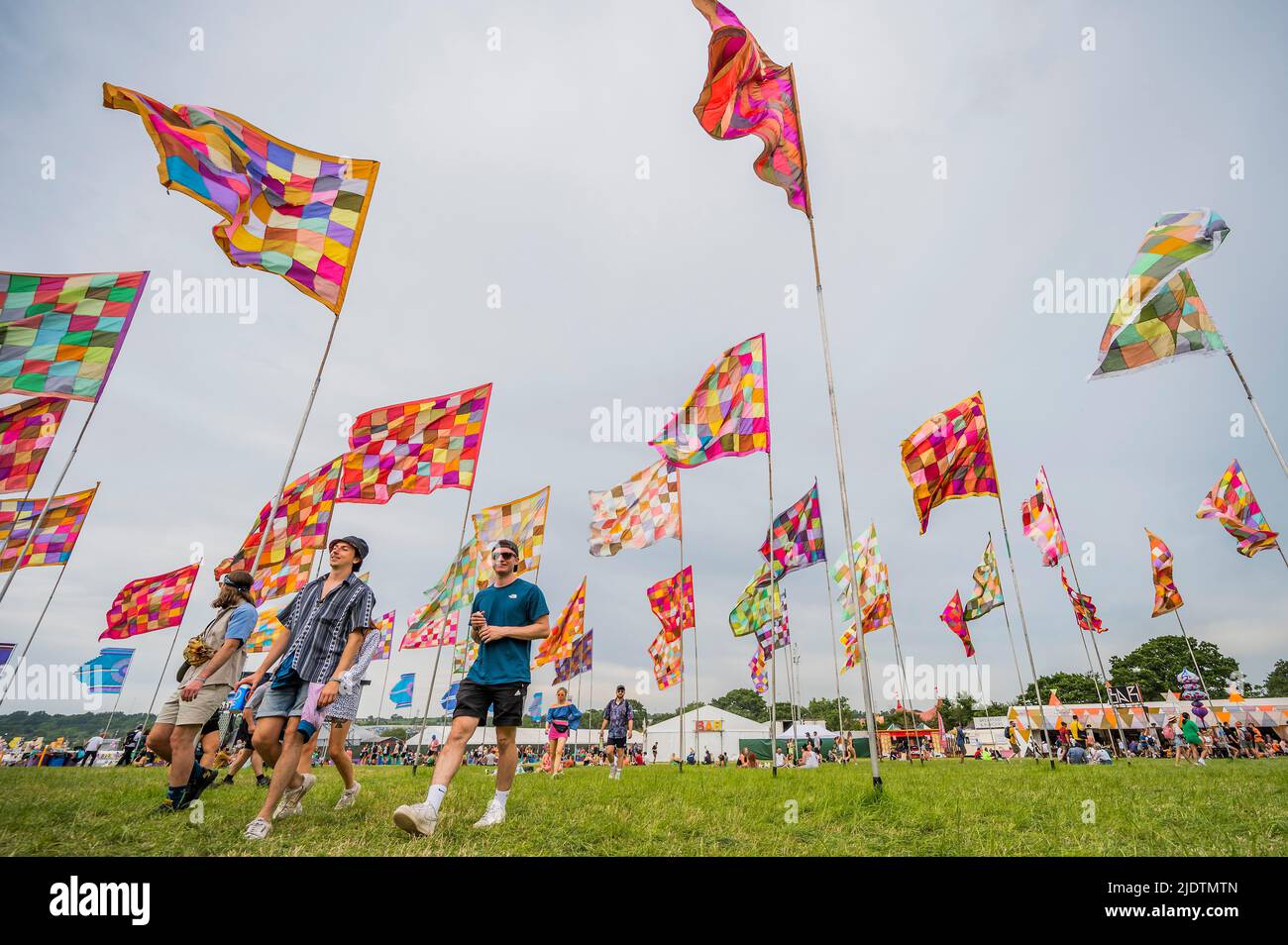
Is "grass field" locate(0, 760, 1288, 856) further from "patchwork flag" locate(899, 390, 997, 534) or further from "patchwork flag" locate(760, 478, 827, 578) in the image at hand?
"patchwork flag" locate(760, 478, 827, 578)

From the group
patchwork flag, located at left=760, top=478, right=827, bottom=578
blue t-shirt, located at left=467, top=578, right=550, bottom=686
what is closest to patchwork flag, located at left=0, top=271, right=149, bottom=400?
blue t-shirt, located at left=467, top=578, right=550, bottom=686

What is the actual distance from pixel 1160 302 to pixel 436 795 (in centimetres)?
1260

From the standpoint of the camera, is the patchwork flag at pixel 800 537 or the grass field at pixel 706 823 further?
the patchwork flag at pixel 800 537

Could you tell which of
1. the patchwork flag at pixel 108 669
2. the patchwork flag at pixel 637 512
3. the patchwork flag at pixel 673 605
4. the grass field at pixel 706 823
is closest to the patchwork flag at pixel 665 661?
the patchwork flag at pixel 673 605

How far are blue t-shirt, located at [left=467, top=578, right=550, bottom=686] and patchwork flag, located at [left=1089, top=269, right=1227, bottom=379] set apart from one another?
32.5 ft

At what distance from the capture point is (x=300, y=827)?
4.93 m

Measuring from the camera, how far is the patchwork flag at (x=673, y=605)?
20719 mm

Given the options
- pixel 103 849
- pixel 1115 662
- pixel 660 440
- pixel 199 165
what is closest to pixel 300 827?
pixel 103 849

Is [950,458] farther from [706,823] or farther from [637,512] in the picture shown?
[706,823]

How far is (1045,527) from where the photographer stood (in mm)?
18047

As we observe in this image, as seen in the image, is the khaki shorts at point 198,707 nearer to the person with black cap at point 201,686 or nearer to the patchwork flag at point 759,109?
the person with black cap at point 201,686

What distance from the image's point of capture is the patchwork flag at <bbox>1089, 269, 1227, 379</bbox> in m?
9.24

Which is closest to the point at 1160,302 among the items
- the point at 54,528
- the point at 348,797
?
the point at 348,797
